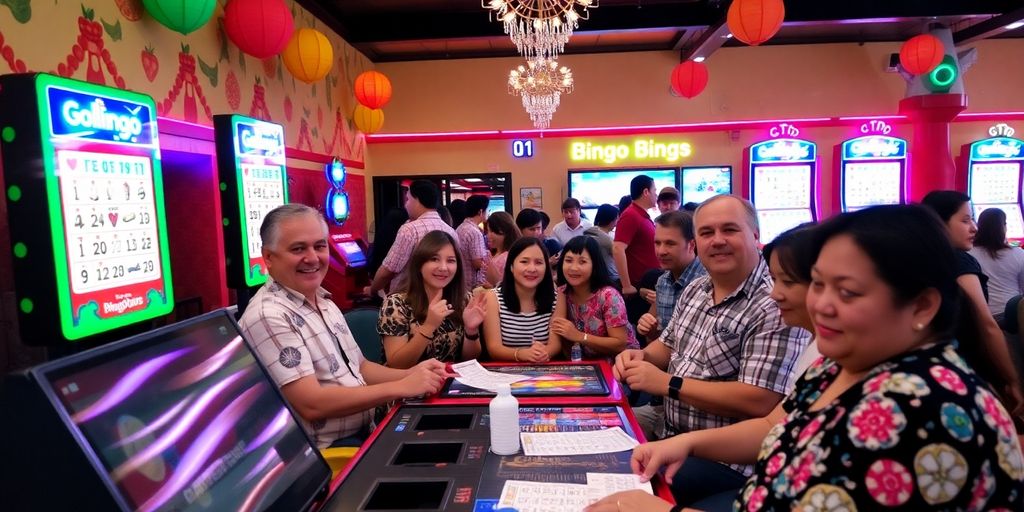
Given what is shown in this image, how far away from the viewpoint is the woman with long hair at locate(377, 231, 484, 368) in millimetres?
2697

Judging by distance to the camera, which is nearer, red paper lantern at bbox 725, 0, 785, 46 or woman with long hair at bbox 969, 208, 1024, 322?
woman with long hair at bbox 969, 208, 1024, 322

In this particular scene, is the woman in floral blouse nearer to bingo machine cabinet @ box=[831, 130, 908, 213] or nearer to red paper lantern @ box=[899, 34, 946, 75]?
red paper lantern @ box=[899, 34, 946, 75]

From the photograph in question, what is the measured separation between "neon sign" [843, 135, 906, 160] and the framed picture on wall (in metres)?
3.81

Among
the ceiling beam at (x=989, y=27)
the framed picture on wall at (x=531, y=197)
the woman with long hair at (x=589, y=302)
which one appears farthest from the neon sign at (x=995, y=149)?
the woman with long hair at (x=589, y=302)

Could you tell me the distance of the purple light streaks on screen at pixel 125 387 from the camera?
2.99 feet

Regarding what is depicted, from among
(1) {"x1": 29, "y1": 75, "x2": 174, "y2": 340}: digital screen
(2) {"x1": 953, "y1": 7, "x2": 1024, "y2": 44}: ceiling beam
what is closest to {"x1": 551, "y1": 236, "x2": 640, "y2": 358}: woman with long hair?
(1) {"x1": 29, "y1": 75, "x2": 174, "y2": 340}: digital screen

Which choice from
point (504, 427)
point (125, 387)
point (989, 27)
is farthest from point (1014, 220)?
point (125, 387)

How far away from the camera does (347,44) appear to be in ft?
23.9

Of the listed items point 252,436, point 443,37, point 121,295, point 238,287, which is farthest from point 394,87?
point 252,436

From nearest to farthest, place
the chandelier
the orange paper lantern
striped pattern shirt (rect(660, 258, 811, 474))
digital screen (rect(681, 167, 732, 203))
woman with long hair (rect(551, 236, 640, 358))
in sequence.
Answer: striped pattern shirt (rect(660, 258, 811, 474))
woman with long hair (rect(551, 236, 640, 358))
the chandelier
the orange paper lantern
digital screen (rect(681, 167, 732, 203))

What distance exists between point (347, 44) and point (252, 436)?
6806 mm

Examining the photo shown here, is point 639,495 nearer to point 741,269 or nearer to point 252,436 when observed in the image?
point 252,436

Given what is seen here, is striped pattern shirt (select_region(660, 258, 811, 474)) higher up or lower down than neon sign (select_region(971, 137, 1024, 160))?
lower down

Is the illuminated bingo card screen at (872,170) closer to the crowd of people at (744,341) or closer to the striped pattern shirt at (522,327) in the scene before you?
the crowd of people at (744,341)
